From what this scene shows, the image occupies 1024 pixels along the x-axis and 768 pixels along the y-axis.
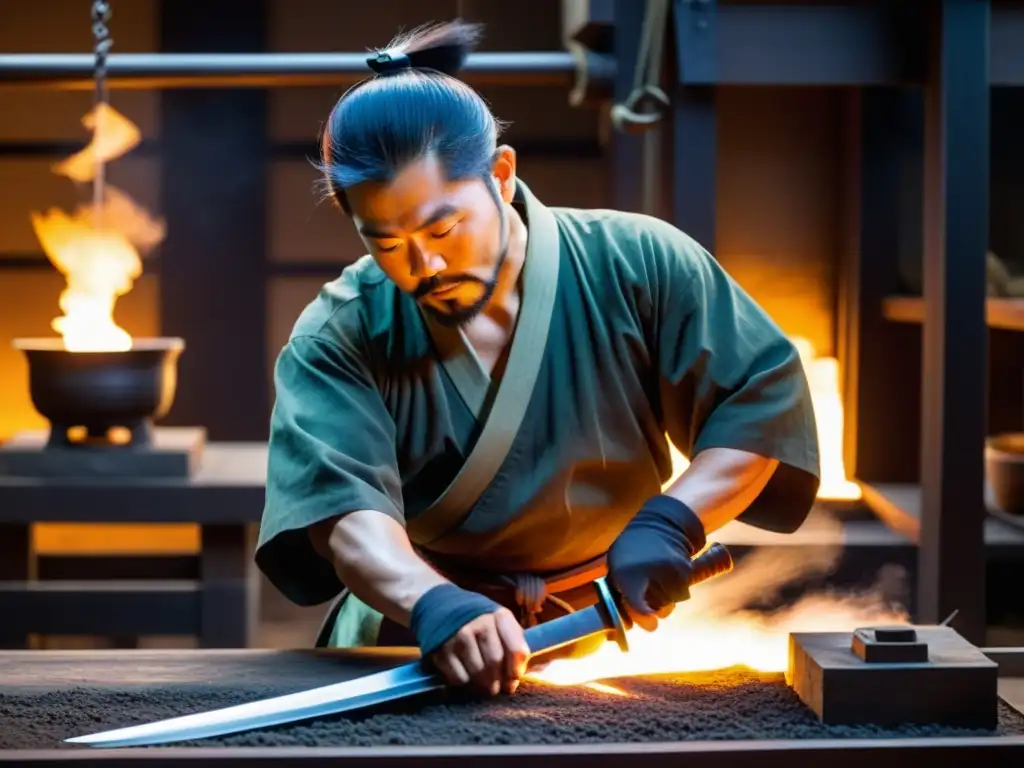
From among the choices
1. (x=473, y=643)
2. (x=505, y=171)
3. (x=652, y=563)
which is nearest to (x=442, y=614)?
(x=473, y=643)

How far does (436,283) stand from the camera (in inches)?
87.9

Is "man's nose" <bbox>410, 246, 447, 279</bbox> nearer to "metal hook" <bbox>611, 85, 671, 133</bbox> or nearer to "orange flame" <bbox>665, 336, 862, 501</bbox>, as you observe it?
"metal hook" <bbox>611, 85, 671, 133</bbox>

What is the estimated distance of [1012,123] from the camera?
212 inches

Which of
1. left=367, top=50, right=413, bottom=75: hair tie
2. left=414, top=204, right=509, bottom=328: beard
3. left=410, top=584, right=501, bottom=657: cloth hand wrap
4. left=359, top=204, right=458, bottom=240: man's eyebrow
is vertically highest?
left=367, top=50, right=413, bottom=75: hair tie

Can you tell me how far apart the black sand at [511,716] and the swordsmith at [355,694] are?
0.08ft

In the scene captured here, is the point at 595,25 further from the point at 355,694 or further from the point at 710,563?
the point at 355,694

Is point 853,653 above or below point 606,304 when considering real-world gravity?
below

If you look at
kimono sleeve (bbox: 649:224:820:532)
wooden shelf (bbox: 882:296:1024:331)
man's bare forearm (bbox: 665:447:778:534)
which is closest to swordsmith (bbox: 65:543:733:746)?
man's bare forearm (bbox: 665:447:778:534)

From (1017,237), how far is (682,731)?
4.04 m

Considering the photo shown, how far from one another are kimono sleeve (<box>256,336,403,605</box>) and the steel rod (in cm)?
200

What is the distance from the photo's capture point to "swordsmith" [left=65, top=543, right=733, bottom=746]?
191 cm

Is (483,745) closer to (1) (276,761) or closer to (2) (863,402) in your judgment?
(1) (276,761)

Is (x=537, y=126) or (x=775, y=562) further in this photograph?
(x=537, y=126)

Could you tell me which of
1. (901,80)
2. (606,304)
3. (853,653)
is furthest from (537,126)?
(853,653)
